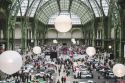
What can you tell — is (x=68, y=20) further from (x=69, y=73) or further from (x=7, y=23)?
(x=7, y=23)

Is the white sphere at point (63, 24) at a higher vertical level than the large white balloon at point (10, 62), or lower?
higher

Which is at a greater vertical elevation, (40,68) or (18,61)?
(18,61)

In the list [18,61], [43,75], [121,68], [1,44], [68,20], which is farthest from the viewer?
[1,44]

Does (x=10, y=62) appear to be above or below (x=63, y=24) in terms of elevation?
below

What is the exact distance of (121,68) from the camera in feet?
57.2

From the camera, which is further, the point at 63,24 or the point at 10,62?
the point at 63,24

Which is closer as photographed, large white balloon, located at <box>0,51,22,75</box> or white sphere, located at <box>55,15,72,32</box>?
large white balloon, located at <box>0,51,22,75</box>

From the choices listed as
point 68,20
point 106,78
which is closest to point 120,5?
point 106,78

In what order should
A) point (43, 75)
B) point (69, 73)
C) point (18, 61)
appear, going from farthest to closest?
point (69, 73)
point (43, 75)
point (18, 61)

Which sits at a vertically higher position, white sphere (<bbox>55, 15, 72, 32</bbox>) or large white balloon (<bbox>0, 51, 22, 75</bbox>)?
white sphere (<bbox>55, 15, 72, 32</bbox>)

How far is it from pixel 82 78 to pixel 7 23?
51.8ft

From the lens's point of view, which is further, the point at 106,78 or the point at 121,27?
the point at 121,27

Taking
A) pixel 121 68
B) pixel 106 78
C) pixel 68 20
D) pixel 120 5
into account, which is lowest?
pixel 106 78

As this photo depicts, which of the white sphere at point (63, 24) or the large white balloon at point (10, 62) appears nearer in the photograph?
the large white balloon at point (10, 62)
